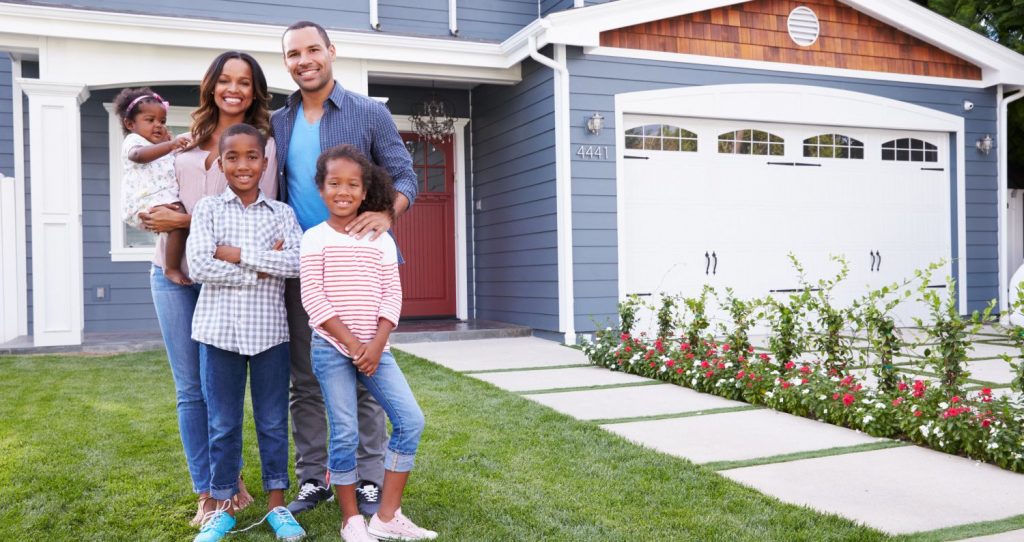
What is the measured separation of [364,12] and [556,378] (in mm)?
4703

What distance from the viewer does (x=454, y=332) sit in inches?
300

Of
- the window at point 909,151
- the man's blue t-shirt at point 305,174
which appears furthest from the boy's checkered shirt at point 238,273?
the window at point 909,151

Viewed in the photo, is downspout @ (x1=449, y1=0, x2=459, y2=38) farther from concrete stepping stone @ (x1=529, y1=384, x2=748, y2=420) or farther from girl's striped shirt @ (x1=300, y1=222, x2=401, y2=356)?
girl's striped shirt @ (x1=300, y1=222, x2=401, y2=356)

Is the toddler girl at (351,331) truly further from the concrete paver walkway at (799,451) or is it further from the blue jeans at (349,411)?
the concrete paver walkway at (799,451)

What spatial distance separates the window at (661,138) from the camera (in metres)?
7.63

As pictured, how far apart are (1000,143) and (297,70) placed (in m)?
8.74

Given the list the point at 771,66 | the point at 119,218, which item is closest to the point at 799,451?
the point at 771,66

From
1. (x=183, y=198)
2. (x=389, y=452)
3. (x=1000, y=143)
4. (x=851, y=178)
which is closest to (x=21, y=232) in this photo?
(x=183, y=198)

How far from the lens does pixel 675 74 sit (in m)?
7.65

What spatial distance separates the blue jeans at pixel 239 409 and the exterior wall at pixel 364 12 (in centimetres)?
571

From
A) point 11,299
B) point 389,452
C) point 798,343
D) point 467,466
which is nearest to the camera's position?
point 389,452

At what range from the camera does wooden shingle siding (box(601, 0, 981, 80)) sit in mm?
7645

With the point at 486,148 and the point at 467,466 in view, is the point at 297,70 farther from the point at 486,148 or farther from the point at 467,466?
the point at 486,148

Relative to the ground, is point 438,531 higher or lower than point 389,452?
lower
